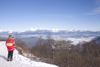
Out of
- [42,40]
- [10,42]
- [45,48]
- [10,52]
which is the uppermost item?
[10,42]

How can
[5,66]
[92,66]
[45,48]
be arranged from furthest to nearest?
1. [45,48]
2. [92,66]
3. [5,66]

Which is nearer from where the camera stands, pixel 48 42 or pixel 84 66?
pixel 84 66

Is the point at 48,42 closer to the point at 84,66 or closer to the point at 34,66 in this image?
the point at 84,66

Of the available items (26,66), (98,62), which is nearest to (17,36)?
(26,66)

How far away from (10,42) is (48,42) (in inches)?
1176

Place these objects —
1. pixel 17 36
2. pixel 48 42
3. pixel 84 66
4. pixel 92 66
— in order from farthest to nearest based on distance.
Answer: pixel 48 42, pixel 17 36, pixel 92 66, pixel 84 66

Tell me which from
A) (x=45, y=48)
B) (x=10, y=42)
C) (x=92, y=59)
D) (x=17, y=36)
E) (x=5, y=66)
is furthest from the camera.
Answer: (x=45, y=48)

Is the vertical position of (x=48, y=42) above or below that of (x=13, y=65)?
below

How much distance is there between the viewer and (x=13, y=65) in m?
4.96

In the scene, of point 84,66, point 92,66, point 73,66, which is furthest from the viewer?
point 92,66

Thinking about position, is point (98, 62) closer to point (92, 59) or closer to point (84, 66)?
point (92, 59)

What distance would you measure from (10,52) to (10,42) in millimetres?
742

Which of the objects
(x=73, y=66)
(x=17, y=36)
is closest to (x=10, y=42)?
(x=73, y=66)

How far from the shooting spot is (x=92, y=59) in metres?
16.6
